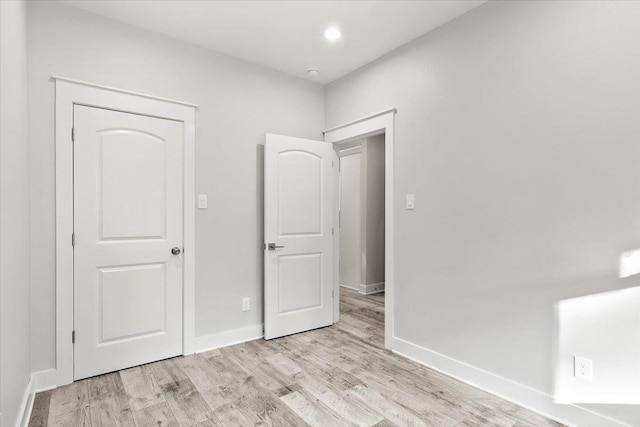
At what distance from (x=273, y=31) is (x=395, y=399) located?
2871mm

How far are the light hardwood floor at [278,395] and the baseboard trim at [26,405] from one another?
4 cm

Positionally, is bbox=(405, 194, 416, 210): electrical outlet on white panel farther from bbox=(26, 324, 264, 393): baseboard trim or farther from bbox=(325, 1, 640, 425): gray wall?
bbox=(26, 324, 264, 393): baseboard trim

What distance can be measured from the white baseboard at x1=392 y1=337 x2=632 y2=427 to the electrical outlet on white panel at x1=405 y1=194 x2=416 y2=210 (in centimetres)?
115

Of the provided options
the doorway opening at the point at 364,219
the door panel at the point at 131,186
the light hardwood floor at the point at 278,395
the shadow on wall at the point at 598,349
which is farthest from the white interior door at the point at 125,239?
the doorway opening at the point at 364,219

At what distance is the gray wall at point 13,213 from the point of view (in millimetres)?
1440

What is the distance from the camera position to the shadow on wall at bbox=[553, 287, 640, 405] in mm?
1697

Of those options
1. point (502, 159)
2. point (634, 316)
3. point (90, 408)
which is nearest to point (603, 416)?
point (634, 316)

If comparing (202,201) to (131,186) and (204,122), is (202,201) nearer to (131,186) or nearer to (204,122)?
(131,186)

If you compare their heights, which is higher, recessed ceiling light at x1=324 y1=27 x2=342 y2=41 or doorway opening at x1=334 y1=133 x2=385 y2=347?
recessed ceiling light at x1=324 y1=27 x2=342 y2=41

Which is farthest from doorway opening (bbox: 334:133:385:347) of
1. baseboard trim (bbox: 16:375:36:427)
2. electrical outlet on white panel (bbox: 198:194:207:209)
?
baseboard trim (bbox: 16:375:36:427)

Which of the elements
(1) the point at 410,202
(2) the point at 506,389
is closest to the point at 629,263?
(2) the point at 506,389

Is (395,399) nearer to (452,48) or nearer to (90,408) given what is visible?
(90,408)

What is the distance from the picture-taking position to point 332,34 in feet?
8.92

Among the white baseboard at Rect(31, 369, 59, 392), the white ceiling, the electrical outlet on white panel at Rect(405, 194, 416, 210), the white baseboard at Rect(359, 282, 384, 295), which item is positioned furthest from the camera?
the white baseboard at Rect(359, 282, 384, 295)
